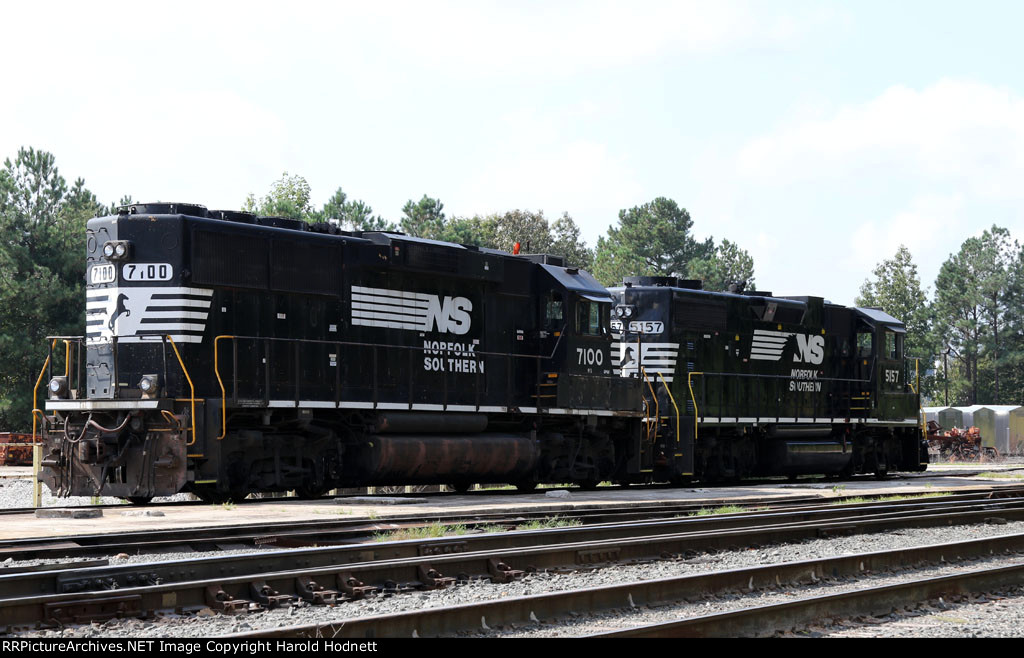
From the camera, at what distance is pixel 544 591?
9156 mm

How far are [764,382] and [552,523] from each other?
14.0m

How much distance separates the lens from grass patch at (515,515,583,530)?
45.4 ft

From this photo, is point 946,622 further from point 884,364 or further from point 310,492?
point 884,364

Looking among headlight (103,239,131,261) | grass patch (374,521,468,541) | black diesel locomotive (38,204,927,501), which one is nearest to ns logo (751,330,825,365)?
black diesel locomotive (38,204,927,501)

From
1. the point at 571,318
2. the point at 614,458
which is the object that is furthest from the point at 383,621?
the point at 614,458

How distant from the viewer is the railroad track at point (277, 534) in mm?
10695

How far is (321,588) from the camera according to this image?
8.85 meters

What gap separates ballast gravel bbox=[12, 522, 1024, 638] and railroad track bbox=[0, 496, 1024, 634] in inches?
7.1

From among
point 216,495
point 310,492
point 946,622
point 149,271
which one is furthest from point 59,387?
point 946,622

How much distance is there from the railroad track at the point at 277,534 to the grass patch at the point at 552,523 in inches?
3.7

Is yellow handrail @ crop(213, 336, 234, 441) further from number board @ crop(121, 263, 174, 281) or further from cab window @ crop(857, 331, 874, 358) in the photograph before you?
cab window @ crop(857, 331, 874, 358)

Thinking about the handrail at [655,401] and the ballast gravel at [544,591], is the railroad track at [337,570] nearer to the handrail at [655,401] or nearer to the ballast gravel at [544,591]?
the ballast gravel at [544,591]

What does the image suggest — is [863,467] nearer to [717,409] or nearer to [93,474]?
[717,409]

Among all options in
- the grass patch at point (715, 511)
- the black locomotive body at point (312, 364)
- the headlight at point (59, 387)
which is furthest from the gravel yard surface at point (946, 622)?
the headlight at point (59, 387)
